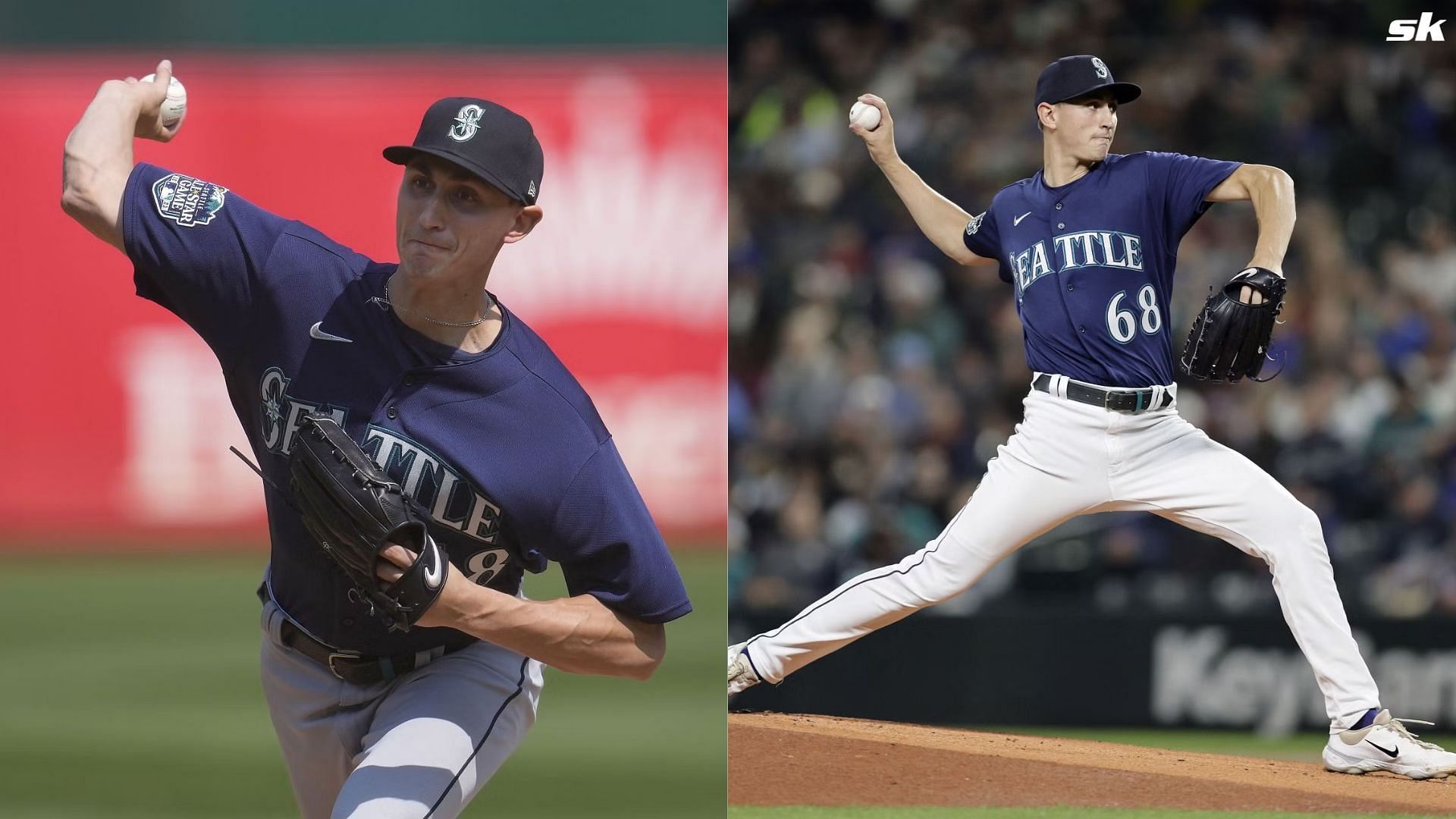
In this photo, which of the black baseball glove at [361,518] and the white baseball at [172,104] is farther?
the white baseball at [172,104]

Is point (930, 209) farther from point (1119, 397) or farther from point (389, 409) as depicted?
point (389, 409)

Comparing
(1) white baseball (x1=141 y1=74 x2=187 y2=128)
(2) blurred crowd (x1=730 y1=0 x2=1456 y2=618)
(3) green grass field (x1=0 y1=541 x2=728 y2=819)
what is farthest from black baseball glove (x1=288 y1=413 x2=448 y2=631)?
(2) blurred crowd (x1=730 y1=0 x2=1456 y2=618)

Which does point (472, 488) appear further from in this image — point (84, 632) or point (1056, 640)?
point (84, 632)

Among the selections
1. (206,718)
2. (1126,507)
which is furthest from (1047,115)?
(206,718)

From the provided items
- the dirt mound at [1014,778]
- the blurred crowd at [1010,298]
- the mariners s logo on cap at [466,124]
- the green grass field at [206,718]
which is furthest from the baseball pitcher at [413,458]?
the blurred crowd at [1010,298]

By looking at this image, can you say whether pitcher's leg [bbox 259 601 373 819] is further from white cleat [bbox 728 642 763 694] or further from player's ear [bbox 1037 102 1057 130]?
player's ear [bbox 1037 102 1057 130]

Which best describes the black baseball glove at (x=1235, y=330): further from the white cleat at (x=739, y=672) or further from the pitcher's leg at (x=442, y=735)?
the pitcher's leg at (x=442, y=735)
